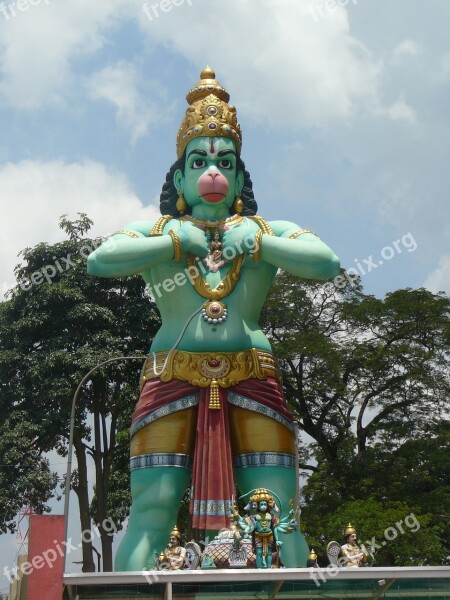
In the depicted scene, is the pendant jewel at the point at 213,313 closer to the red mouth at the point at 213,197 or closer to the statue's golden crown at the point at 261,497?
the red mouth at the point at 213,197

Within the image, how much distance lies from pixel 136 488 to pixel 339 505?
10.5 m

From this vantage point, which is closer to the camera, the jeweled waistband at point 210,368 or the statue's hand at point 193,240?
the jeweled waistband at point 210,368

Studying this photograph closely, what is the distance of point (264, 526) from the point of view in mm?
8023

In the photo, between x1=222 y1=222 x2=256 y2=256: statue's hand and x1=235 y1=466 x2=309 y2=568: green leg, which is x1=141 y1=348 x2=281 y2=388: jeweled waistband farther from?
x1=222 y1=222 x2=256 y2=256: statue's hand

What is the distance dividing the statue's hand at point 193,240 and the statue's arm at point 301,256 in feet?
2.02

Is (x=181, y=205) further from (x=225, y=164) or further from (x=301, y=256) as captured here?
(x=301, y=256)

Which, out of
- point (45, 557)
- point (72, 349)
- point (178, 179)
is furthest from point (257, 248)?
point (72, 349)

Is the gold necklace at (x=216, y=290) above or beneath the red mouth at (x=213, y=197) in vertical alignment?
beneath

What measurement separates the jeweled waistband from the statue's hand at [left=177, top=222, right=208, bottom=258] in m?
1.06

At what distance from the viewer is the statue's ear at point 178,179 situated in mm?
10398

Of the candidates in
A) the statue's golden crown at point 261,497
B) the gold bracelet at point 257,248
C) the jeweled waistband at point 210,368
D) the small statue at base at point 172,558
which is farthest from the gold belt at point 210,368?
the small statue at base at point 172,558

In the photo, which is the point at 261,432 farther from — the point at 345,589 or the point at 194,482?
the point at 345,589

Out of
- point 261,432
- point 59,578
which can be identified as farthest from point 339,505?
point 59,578

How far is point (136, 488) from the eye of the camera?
924 cm
